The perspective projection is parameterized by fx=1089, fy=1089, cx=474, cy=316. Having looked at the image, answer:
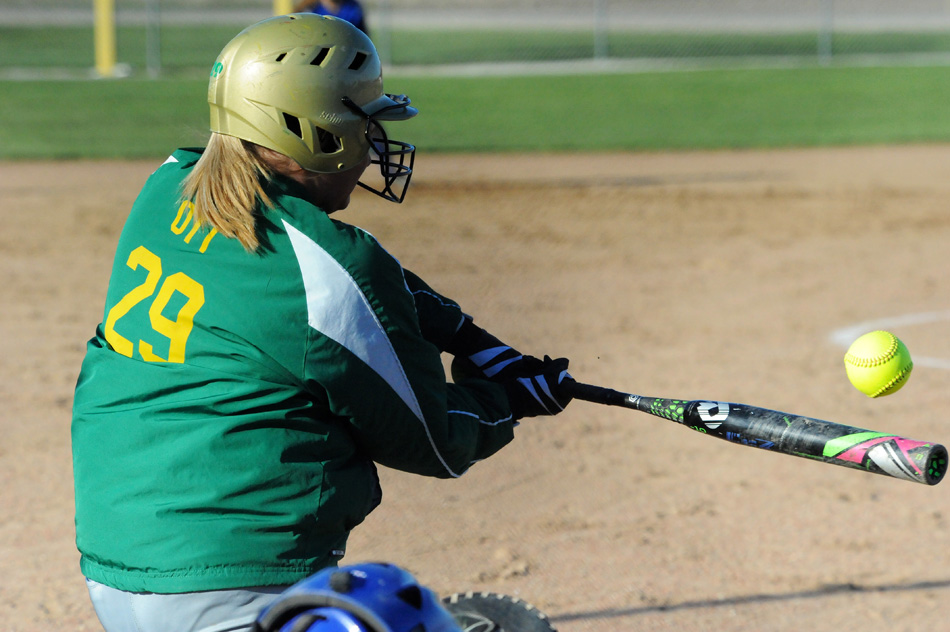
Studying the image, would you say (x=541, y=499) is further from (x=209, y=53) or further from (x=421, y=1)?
→ (x=421, y=1)

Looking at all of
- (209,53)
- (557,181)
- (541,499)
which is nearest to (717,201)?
(557,181)

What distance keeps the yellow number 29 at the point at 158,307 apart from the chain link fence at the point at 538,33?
1850cm

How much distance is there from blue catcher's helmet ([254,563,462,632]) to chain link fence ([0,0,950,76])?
62.7ft

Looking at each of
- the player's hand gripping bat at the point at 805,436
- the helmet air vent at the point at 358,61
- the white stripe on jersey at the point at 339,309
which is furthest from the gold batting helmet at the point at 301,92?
the player's hand gripping bat at the point at 805,436

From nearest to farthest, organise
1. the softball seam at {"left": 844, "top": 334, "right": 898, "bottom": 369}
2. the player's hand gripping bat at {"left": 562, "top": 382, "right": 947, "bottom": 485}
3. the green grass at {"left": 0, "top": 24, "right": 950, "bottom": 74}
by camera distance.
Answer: the player's hand gripping bat at {"left": 562, "top": 382, "right": 947, "bottom": 485} → the softball seam at {"left": 844, "top": 334, "right": 898, "bottom": 369} → the green grass at {"left": 0, "top": 24, "right": 950, "bottom": 74}

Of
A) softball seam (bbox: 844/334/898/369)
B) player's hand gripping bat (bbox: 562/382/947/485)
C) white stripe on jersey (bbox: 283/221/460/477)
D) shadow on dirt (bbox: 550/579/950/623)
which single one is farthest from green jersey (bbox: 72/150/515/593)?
shadow on dirt (bbox: 550/579/950/623)

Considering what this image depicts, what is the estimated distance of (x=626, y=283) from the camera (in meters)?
7.98

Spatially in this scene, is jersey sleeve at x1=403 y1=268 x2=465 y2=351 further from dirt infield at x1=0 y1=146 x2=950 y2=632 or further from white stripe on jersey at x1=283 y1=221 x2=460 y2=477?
dirt infield at x1=0 y1=146 x2=950 y2=632

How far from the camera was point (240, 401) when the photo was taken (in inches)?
76.7

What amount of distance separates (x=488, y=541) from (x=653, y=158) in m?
9.47

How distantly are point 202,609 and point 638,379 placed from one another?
13.9 ft

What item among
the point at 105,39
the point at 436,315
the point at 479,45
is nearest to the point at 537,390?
the point at 436,315

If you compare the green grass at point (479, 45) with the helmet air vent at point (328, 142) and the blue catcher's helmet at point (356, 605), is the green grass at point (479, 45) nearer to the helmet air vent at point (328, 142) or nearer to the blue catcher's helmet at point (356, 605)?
the helmet air vent at point (328, 142)

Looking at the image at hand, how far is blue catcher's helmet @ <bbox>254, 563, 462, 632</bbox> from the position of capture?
1.59 meters
